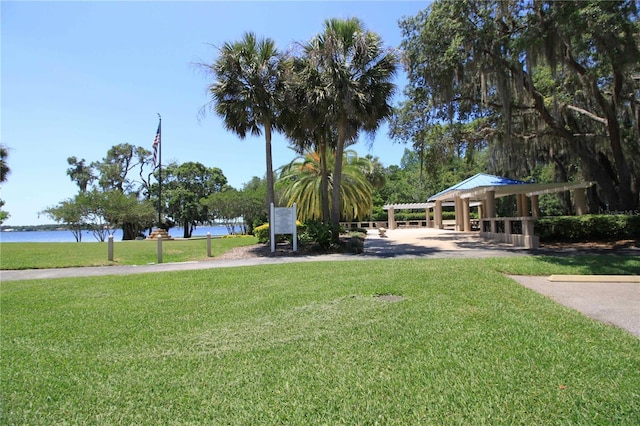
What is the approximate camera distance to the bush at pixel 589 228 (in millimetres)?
13586

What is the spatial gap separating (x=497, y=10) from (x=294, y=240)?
1043 centimetres

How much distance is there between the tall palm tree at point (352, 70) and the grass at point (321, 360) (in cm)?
948

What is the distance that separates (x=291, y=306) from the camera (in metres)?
5.77

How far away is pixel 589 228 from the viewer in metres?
A: 14.1

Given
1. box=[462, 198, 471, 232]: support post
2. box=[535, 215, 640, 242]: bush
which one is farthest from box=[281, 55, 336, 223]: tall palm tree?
box=[462, 198, 471, 232]: support post

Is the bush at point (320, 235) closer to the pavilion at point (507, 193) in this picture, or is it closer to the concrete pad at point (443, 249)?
the concrete pad at point (443, 249)

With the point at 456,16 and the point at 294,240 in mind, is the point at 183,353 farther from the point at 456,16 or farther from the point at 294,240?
the point at 456,16

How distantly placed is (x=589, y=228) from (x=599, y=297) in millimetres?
9563

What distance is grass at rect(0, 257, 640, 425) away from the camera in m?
2.79

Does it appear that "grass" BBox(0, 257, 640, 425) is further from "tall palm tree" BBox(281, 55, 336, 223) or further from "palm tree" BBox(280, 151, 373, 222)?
"palm tree" BBox(280, 151, 373, 222)

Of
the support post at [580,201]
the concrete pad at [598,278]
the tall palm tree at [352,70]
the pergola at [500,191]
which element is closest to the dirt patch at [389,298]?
the concrete pad at [598,278]

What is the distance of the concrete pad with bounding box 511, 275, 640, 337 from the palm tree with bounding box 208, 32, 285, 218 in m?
11.0

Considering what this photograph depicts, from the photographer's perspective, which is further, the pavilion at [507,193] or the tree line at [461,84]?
the pavilion at [507,193]

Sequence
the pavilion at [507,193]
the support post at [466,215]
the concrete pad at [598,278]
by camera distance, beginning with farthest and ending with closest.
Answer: the support post at [466,215] → the pavilion at [507,193] → the concrete pad at [598,278]
